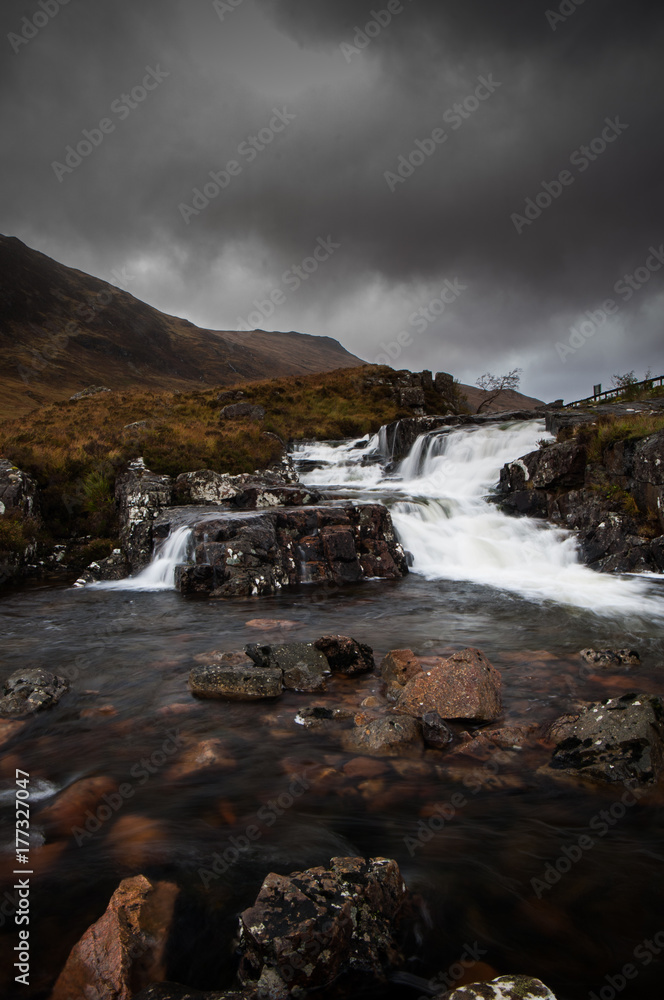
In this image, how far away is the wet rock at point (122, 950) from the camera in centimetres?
242

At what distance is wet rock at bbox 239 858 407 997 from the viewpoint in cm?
239

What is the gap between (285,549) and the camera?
44.2 ft

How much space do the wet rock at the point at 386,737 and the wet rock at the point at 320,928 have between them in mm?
1845

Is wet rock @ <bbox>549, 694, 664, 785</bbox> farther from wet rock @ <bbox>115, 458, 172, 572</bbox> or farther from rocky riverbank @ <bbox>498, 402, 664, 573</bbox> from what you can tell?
wet rock @ <bbox>115, 458, 172, 572</bbox>

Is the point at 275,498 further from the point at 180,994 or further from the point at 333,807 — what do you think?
the point at 180,994

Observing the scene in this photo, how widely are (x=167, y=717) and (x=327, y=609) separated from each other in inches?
209

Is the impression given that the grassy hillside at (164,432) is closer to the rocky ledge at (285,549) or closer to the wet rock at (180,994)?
the rocky ledge at (285,549)

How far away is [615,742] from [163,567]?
467 inches

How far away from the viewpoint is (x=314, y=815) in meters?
3.93

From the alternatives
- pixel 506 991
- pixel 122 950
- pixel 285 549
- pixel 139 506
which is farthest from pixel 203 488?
pixel 506 991

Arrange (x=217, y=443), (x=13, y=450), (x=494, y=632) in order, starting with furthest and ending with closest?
(x=217, y=443) → (x=13, y=450) → (x=494, y=632)

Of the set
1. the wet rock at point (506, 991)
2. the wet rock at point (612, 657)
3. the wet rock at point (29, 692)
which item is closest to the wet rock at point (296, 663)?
the wet rock at point (29, 692)

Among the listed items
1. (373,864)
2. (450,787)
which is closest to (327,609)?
(450,787)

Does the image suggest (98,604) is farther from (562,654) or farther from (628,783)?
(628,783)
